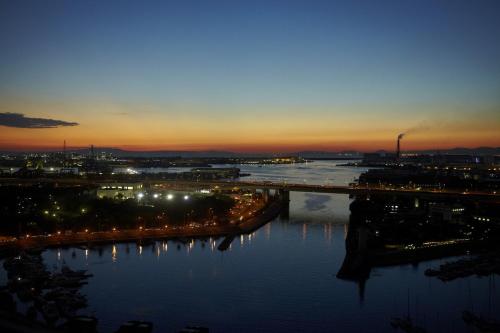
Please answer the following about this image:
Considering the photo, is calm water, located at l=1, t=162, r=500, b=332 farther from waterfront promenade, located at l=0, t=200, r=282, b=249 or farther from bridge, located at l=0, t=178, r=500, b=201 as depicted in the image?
bridge, located at l=0, t=178, r=500, b=201

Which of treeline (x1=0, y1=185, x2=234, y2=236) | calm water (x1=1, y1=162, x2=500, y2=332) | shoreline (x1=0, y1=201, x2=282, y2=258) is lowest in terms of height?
calm water (x1=1, y1=162, x2=500, y2=332)

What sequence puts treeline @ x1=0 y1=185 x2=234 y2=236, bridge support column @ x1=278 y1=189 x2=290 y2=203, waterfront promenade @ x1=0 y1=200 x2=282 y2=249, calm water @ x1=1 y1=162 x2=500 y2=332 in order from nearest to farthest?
calm water @ x1=1 y1=162 x2=500 y2=332 < waterfront promenade @ x1=0 y1=200 x2=282 y2=249 < treeline @ x1=0 y1=185 x2=234 y2=236 < bridge support column @ x1=278 y1=189 x2=290 y2=203

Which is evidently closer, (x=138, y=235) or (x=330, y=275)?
(x=330, y=275)

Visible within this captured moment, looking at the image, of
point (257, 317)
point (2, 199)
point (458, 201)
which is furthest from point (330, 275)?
point (2, 199)

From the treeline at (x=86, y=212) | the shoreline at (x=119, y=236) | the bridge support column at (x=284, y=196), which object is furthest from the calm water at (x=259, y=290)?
the bridge support column at (x=284, y=196)

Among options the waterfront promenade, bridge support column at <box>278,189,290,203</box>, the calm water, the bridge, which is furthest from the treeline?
the bridge

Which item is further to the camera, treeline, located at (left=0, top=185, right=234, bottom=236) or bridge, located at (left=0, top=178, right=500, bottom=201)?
bridge, located at (left=0, top=178, right=500, bottom=201)

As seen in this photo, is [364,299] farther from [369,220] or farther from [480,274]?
[369,220]

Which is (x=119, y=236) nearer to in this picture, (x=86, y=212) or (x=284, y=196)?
(x=86, y=212)
